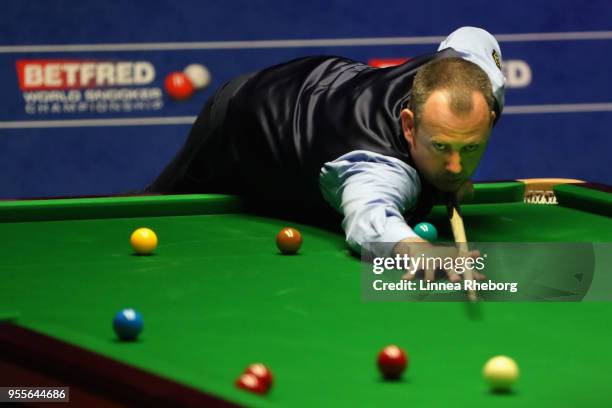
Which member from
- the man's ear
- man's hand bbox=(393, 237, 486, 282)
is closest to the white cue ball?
the man's ear

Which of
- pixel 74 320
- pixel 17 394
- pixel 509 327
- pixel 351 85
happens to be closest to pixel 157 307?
pixel 74 320

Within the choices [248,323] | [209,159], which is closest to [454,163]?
[248,323]

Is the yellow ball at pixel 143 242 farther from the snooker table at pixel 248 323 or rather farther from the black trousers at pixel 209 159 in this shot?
the black trousers at pixel 209 159

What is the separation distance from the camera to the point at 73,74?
19.0 ft

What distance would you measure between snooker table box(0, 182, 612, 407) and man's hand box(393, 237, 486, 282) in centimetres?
13

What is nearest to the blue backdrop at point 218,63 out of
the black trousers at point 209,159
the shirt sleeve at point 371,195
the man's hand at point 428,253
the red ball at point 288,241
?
the black trousers at point 209,159

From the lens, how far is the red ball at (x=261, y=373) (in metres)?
1.79

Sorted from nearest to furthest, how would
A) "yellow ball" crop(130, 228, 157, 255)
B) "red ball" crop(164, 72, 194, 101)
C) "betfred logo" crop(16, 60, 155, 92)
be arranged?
1. "yellow ball" crop(130, 228, 157, 255)
2. "betfred logo" crop(16, 60, 155, 92)
3. "red ball" crop(164, 72, 194, 101)

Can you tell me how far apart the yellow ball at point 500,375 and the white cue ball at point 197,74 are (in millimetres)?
4319

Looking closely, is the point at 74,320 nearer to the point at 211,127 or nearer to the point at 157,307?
the point at 157,307

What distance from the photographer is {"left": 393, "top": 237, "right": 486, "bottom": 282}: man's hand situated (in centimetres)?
267

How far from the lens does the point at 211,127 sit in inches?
162

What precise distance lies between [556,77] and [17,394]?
490cm

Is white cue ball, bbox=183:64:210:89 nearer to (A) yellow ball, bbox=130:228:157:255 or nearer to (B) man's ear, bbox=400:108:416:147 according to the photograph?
(B) man's ear, bbox=400:108:416:147
